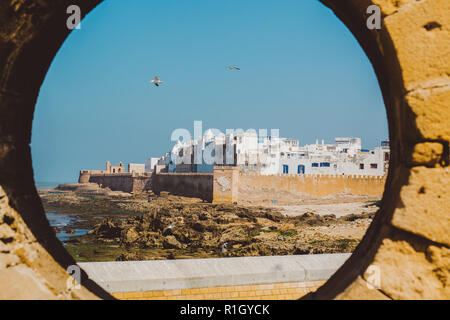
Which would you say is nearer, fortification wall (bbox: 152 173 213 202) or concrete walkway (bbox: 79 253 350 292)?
concrete walkway (bbox: 79 253 350 292)

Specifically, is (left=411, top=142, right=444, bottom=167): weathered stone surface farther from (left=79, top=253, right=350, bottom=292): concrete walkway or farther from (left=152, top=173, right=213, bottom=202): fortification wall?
(left=152, top=173, right=213, bottom=202): fortification wall

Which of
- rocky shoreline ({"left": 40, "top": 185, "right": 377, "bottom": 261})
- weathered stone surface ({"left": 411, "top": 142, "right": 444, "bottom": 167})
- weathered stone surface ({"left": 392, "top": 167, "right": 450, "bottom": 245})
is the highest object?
weathered stone surface ({"left": 411, "top": 142, "right": 444, "bottom": 167})

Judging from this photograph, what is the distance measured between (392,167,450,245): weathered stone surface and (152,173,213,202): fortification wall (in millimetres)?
31864

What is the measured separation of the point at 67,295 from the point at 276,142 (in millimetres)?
47015

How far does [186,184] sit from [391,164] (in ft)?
124

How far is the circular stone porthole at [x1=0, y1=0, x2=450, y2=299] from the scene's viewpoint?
4.70ft

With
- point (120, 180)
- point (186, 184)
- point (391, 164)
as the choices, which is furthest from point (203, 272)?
point (120, 180)

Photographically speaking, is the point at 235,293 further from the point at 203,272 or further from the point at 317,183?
the point at 317,183

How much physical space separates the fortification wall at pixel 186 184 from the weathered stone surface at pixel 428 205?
3186 centimetres

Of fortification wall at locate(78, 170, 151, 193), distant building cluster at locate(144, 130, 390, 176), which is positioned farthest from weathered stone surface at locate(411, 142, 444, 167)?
fortification wall at locate(78, 170, 151, 193)

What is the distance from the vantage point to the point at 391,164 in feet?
5.75

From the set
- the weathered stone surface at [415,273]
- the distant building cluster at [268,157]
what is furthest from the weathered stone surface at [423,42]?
the distant building cluster at [268,157]

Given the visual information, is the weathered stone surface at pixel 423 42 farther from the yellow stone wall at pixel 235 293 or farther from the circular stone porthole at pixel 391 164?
the yellow stone wall at pixel 235 293

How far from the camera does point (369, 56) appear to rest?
1.87 m
